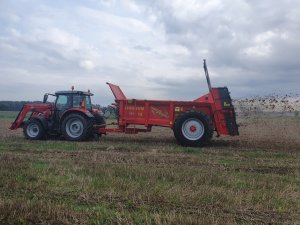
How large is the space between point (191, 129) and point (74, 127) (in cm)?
455

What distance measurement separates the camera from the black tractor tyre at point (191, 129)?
13.6 metres

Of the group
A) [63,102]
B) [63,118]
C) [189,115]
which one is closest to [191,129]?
[189,115]

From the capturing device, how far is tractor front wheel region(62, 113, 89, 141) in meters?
15.3

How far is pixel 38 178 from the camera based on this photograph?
723 centimetres

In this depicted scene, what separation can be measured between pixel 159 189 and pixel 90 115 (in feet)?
30.9

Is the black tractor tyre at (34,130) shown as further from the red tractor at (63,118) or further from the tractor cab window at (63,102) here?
the tractor cab window at (63,102)

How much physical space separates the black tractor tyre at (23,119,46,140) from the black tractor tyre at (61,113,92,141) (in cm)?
89

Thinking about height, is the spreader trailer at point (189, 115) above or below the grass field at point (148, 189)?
above

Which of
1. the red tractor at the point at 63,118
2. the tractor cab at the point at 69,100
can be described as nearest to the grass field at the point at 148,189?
the red tractor at the point at 63,118

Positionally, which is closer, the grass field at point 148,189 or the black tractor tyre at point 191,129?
the grass field at point 148,189

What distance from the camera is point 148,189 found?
6.37 m

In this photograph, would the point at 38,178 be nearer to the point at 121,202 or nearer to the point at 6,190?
the point at 6,190

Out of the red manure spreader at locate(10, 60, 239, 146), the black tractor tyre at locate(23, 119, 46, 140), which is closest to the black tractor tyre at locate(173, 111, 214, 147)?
the red manure spreader at locate(10, 60, 239, 146)

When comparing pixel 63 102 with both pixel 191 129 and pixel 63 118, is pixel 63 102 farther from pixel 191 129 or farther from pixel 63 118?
pixel 191 129
